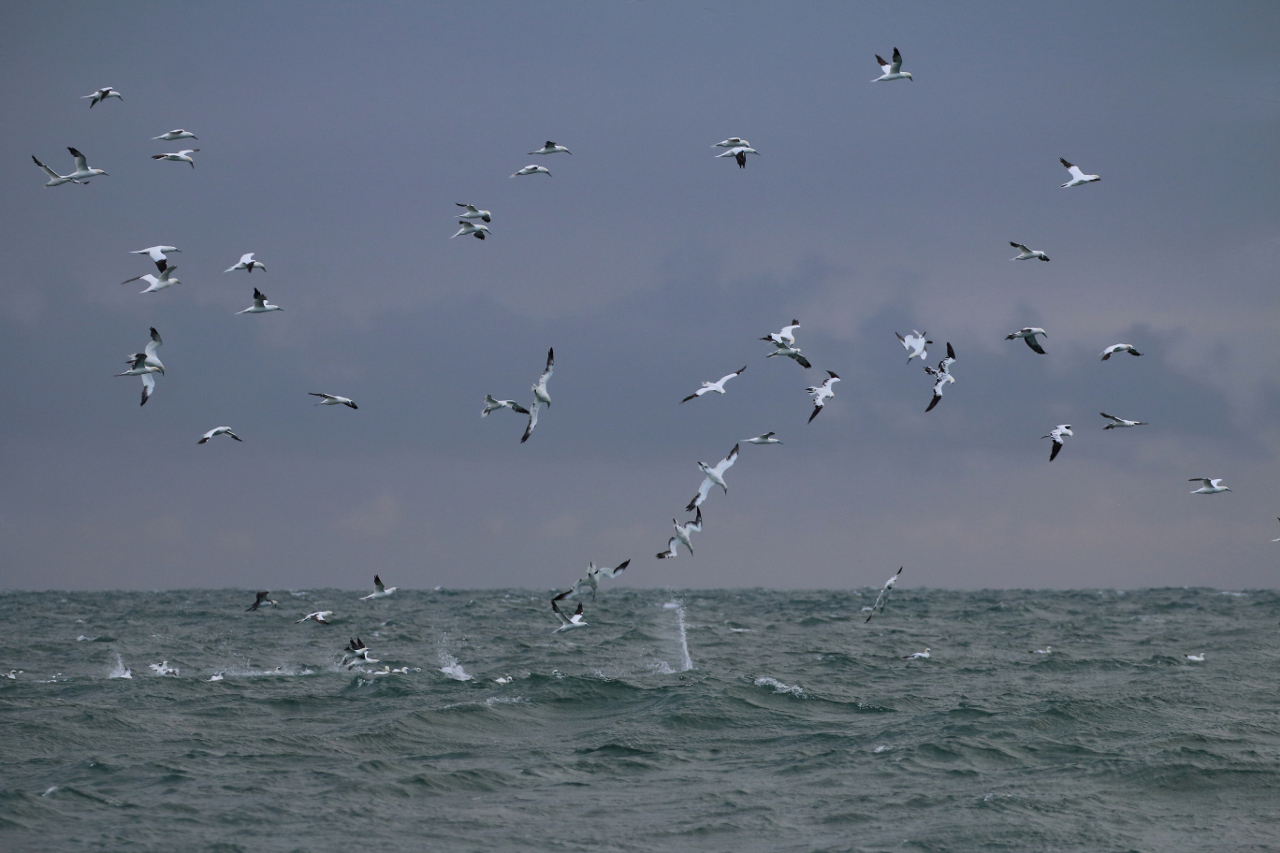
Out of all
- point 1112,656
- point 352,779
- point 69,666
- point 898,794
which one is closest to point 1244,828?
point 898,794

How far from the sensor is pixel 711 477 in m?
25.2

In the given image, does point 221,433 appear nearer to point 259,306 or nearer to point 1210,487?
point 259,306

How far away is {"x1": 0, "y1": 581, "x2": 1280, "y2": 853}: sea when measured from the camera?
17.7 meters

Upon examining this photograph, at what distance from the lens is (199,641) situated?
46219mm

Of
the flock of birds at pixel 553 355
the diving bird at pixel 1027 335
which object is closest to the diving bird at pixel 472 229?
the flock of birds at pixel 553 355

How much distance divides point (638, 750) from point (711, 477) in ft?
19.3

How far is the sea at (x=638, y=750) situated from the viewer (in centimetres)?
1767

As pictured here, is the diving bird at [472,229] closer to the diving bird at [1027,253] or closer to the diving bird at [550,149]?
the diving bird at [550,149]

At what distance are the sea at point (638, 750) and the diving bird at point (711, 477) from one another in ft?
16.1

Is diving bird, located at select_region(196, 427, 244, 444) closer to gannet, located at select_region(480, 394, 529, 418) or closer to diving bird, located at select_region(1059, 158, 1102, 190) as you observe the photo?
gannet, located at select_region(480, 394, 529, 418)

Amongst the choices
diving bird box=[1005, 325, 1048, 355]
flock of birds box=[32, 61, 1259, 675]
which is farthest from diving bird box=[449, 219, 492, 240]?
diving bird box=[1005, 325, 1048, 355]

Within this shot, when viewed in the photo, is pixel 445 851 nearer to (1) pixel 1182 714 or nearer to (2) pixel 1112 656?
(1) pixel 1182 714

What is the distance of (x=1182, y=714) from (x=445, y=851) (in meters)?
18.0

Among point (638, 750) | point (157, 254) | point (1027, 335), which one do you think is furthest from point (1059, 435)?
point (157, 254)
